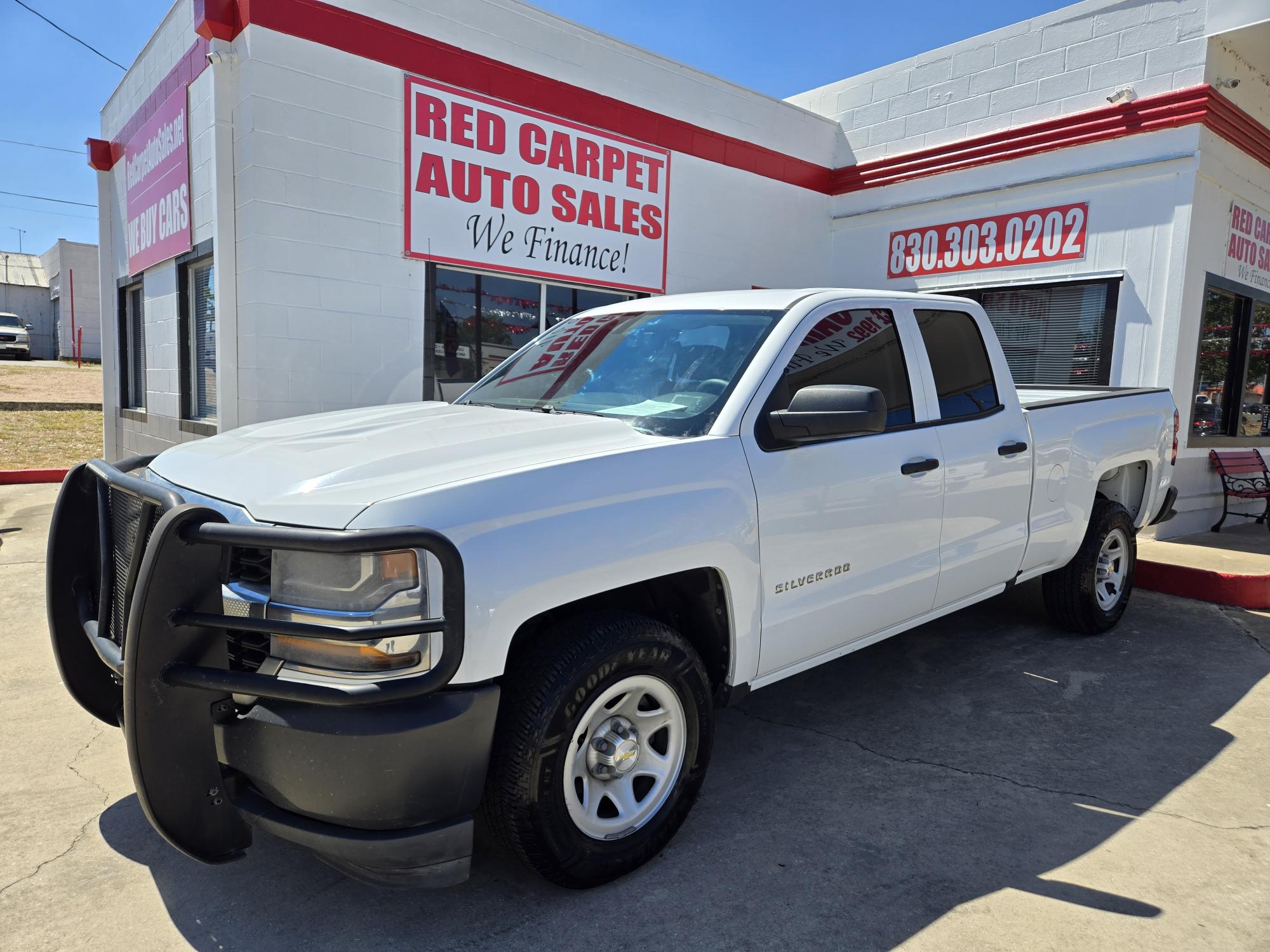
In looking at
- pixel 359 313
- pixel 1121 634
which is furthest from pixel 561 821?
pixel 359 313

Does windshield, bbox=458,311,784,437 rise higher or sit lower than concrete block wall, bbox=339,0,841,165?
lower

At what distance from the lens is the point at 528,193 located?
28.7 feet

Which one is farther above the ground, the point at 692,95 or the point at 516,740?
the point at 692,95

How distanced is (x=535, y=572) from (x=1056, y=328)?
350 inches

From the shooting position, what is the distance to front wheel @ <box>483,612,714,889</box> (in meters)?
2.45

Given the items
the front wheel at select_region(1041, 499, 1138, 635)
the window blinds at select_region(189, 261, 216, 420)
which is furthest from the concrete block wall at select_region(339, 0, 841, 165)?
the front wheel at select_region(1041, 499, 1138, 635)

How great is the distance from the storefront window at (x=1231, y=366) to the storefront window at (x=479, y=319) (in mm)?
6624

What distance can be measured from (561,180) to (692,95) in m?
2.21

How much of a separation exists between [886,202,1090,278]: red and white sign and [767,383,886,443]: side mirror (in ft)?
24.8

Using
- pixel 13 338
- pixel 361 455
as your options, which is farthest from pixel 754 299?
pixel 13 338

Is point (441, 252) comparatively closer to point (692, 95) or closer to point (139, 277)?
point (692, 95)

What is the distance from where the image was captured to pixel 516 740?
243cm

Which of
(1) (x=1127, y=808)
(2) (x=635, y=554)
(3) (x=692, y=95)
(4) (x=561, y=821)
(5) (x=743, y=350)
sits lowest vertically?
(1) (x=1127, y=808)

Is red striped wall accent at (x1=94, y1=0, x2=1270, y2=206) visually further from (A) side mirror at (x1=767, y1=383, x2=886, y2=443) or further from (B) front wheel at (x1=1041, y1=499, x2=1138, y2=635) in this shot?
(A) side mirror at (x1=767, y1=383, x2=886, y2=443)
